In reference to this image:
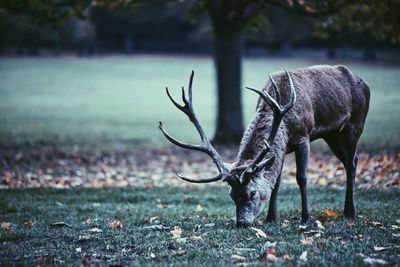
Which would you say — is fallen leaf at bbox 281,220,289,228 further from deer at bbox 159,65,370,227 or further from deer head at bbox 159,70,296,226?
deer head at bbox 159,70,296,226

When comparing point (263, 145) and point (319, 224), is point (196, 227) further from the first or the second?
point (319, 224)

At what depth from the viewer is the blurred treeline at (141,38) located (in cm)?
5303

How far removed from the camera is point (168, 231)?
771 cm

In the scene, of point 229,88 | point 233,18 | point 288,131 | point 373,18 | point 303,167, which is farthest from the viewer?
point 229,88

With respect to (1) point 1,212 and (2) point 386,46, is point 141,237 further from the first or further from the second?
(2) point 386,46

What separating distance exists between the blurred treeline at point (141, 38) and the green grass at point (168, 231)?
129ft

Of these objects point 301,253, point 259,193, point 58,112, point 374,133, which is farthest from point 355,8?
point 58,112

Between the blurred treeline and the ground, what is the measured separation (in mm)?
25455

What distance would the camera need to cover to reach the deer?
738cm

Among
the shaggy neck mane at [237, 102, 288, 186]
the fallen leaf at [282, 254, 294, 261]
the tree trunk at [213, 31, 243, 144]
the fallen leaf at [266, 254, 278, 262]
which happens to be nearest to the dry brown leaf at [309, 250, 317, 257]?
the fallen leaf at [282, 254, 294, 261]

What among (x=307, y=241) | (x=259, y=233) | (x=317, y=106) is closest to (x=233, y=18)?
(x=317, y=106)

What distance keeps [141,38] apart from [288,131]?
58.7 meters

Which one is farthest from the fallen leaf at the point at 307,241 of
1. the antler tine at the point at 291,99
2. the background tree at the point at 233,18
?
the background tree at the point at 233,18

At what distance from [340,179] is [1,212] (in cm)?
609
